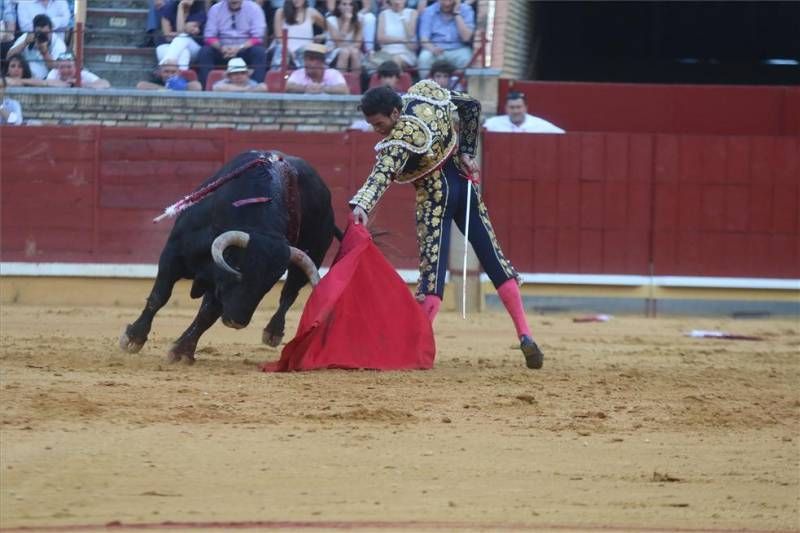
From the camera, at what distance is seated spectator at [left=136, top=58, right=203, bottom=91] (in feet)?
38.5

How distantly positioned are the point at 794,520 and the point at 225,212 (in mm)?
3349

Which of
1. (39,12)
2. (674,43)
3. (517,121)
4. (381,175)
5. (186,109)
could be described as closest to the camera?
(381,175)

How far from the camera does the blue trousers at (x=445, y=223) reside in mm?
6703

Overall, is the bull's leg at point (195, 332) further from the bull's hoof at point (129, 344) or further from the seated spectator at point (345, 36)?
the seated spectator at point (345, 36)

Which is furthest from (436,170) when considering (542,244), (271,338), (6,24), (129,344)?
(6,24)

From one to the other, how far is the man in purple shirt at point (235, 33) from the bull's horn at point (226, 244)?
17.6 ft

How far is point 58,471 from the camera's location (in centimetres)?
432

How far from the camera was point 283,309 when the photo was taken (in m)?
7.30

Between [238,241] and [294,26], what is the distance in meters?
5.54

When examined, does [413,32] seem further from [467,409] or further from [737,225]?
[467,409]

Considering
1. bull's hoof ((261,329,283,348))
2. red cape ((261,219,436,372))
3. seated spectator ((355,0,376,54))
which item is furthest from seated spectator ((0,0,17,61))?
red cape ((261,219,436,372))

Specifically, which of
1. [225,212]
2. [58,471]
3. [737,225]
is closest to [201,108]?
[737,225]

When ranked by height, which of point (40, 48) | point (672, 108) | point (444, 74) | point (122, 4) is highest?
point (122, 4)

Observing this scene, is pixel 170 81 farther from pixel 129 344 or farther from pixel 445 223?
pixel 445 223
